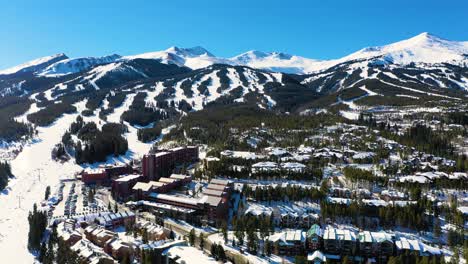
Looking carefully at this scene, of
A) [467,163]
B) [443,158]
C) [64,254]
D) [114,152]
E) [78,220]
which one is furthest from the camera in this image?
[114,152]

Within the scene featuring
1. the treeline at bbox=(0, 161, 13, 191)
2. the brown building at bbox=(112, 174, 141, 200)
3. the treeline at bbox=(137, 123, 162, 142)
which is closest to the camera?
the brown building at bbox=(112, 174, 141, 200)

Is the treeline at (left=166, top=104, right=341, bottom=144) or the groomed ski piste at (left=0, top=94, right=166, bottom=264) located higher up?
the treeline at (left=166, top=104, right=341, bottom=144)

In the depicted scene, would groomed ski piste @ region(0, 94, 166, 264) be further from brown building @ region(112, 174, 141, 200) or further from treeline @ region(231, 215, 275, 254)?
treeline @ region(231, 215, 275, 254)

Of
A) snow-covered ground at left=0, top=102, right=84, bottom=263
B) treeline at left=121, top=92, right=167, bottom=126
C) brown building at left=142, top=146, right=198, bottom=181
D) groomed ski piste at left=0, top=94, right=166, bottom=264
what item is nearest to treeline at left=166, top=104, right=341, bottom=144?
groomed ski piste at left=0, top=94, right=166, bottom=264

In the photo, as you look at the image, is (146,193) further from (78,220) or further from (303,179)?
(303,179)

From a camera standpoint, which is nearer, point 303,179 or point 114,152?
point 303,179

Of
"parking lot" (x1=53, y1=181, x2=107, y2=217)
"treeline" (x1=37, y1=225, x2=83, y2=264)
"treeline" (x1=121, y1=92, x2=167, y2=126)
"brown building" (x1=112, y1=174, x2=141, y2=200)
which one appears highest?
"treeline" (x1=121, y1=92, x2=167, y2=126)

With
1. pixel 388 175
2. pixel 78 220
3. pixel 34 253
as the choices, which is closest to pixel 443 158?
pixel 388 175
